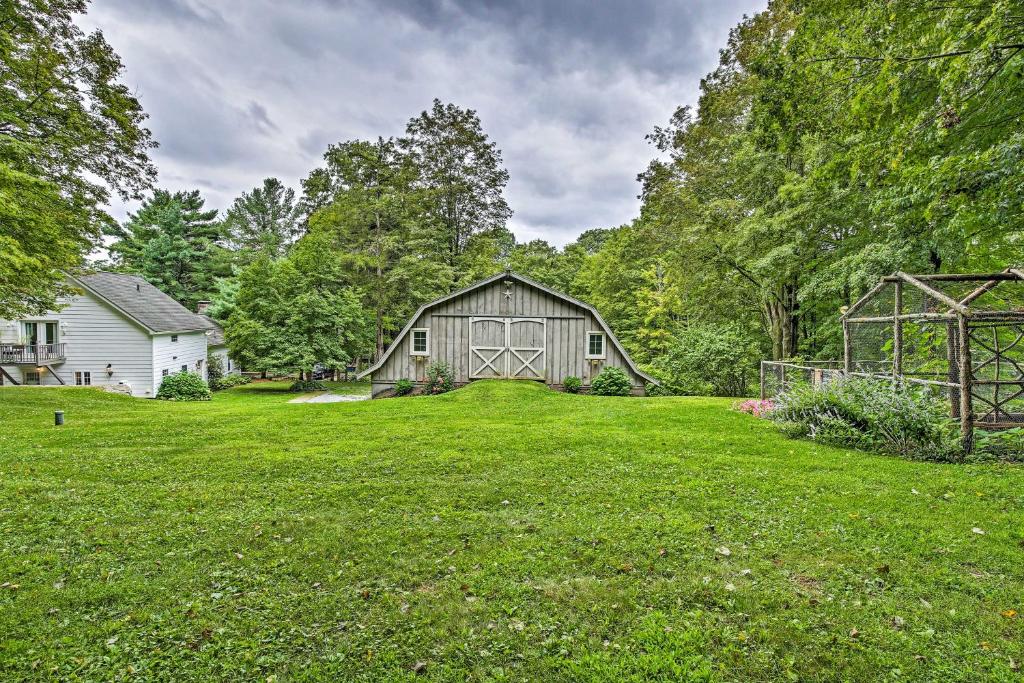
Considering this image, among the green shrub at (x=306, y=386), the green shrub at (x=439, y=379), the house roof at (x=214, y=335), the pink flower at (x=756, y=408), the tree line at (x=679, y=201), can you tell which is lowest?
the green shrub at (x=306, y=386)

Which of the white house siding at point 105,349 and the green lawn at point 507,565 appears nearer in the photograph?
the green lawn at point 507,565

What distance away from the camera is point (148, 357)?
20.6 meters

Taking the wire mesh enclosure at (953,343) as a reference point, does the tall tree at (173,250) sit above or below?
above

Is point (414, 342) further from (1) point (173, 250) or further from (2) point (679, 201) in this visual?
(1) point (173, 250)

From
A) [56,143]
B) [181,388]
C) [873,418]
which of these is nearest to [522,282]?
[873,418]

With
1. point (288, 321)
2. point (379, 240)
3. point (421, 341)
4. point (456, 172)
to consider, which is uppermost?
point (456, 172)

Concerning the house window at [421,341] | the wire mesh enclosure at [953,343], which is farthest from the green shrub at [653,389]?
the house window at [421,341]

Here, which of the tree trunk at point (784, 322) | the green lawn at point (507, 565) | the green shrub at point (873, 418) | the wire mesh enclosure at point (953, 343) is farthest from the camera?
the tree trunk at point (784, 322)

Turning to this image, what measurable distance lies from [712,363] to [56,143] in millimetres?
21318

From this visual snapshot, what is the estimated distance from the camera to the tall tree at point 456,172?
29922mm

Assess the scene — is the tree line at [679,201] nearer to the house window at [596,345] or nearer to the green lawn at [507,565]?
the house window at [596,345]

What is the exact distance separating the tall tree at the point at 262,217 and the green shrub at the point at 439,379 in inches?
1284

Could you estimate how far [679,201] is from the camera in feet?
59.4

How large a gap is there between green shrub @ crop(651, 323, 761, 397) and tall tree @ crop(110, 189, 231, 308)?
3751cm
